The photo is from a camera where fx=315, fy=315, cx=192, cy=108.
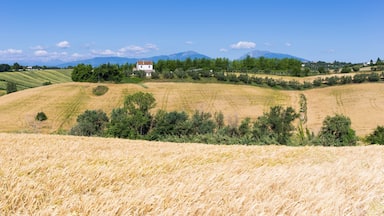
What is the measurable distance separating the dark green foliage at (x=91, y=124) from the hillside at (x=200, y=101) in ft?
29.4

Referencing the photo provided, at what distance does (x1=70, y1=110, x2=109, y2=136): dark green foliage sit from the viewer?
51.8 meters

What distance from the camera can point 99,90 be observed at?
292 ft

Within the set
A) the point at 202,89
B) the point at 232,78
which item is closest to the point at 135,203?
the point at 202,89

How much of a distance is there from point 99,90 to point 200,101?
29529mm

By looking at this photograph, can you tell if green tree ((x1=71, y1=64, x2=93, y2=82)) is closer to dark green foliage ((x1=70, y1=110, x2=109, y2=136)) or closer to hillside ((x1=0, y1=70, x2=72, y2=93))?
hillside ((x1=0, y1=70, x2=72, y2=93))

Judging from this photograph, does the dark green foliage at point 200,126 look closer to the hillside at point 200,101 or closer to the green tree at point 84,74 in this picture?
the hillside at point 200,101

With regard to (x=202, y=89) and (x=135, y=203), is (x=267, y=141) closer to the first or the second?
(x=135, y=203)

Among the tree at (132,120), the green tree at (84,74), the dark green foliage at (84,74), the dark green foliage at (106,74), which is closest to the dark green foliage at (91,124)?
the tree at (132,120)

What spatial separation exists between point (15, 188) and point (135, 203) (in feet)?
6.47

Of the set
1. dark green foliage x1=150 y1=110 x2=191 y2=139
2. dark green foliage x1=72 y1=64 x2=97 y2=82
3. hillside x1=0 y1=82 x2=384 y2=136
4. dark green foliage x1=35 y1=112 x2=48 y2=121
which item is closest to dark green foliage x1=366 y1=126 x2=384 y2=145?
hillside x1=0 y1=82 x2=384 y2=136

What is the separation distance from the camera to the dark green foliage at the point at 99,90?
87.2m

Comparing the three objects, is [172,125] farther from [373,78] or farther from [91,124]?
[373,78]

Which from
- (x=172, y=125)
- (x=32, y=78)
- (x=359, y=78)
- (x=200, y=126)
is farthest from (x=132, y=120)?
(x=32, y=78)

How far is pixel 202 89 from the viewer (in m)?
93.3
